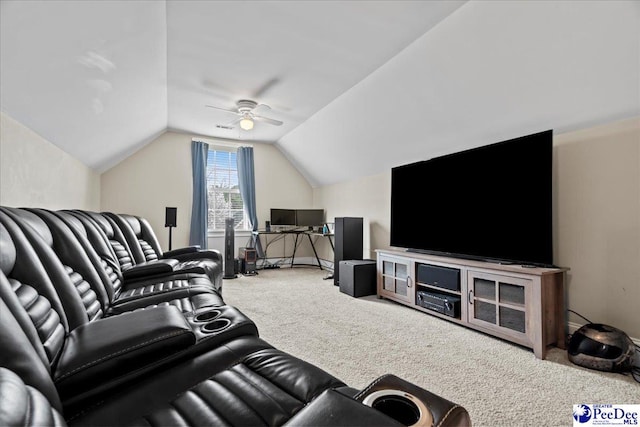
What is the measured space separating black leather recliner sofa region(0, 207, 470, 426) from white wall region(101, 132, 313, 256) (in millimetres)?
4279

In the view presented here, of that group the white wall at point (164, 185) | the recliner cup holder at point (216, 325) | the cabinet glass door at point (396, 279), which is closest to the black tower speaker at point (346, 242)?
the cabinet glass door at point (396, 279)

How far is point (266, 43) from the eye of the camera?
269 cm

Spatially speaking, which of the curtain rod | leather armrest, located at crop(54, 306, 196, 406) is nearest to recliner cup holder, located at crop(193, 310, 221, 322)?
leather armrest, located at crop(54, 306, 196, 406)

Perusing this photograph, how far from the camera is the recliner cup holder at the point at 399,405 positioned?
0.71m

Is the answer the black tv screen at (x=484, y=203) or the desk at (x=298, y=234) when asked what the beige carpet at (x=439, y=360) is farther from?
the desk at (x=298, y=234)

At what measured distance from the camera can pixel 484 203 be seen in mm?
2846

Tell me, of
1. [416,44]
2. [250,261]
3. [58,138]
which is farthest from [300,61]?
[250,261]

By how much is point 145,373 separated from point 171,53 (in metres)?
2.90

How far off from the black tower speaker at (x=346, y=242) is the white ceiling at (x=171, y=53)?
6.01ft

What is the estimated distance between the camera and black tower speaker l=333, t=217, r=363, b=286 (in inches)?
180

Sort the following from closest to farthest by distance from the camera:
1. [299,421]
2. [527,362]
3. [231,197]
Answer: [299,421] < [527,362] < [231,197]

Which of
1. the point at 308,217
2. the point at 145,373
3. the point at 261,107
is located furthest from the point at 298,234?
the point at 145,373

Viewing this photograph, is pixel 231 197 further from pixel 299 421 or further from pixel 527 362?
pixel 299 421

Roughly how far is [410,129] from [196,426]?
138 inches
